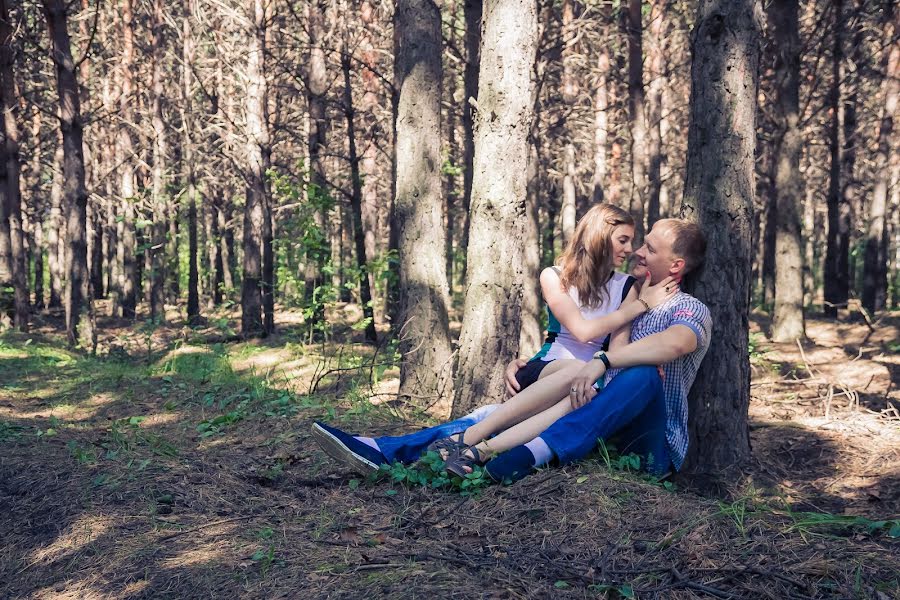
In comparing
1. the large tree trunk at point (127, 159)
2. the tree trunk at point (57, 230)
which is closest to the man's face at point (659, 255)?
the large tree trunk at point (127, 159)

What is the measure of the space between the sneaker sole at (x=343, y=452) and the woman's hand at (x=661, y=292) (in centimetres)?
183

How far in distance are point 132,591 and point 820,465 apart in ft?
14.5

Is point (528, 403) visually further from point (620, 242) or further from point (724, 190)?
point (724, 190)

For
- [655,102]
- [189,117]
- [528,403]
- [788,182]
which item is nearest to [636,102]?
[788,182]

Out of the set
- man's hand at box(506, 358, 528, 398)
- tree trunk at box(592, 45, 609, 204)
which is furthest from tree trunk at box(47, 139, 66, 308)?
man's hand at box(506, 358, 528, 398)

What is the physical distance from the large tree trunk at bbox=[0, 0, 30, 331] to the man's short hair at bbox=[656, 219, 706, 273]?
13.6 metres

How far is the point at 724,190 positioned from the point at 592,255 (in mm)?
867

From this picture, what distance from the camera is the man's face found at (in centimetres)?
440

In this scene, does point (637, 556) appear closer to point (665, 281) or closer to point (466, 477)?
point (466, 477)

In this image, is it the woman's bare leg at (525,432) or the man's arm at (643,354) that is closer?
the man's arm at (643,354)

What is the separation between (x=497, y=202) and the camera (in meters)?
5.69

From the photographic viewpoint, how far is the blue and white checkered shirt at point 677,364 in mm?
4293

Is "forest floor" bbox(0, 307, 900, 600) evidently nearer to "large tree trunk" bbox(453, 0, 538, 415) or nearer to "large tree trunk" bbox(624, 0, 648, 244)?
"large tree trunk" bbox(453, 0, 538, 415)

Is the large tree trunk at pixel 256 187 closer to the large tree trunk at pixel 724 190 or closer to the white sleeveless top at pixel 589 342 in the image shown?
the white sleeveless top at pixel 589 342
